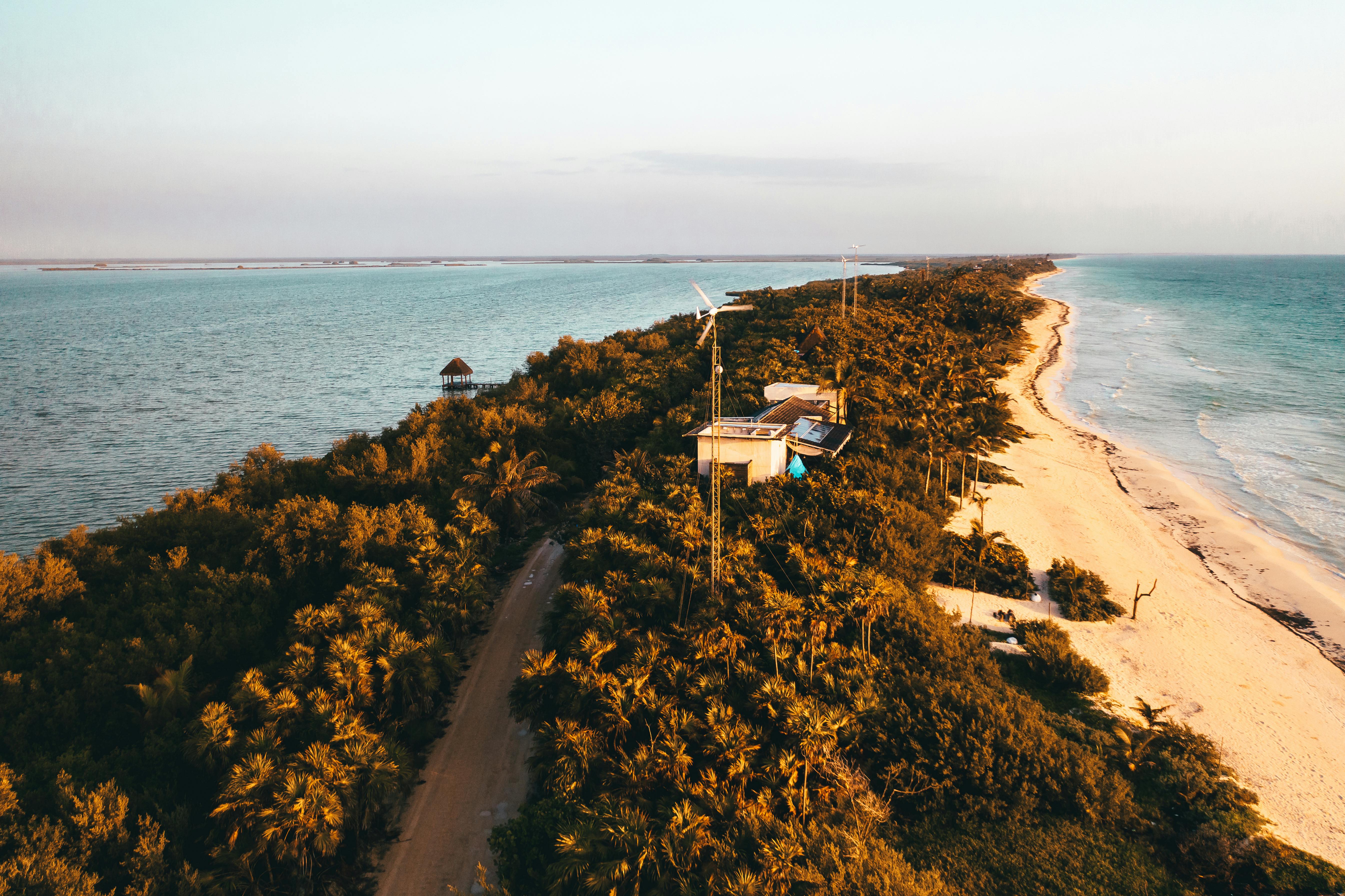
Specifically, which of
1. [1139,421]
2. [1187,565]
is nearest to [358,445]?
[1187,565]

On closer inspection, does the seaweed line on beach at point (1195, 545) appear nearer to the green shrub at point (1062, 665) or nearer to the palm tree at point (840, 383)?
the green shrub at point (1062, 665)

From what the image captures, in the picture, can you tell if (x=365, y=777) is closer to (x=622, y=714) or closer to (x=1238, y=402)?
(x=622, y=714)

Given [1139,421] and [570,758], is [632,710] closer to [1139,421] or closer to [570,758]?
[570,758]

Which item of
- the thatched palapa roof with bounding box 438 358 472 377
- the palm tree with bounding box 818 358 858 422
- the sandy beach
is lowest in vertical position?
the sandy beach

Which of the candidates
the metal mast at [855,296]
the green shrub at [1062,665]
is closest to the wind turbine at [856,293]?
the metal mast at [855,296]

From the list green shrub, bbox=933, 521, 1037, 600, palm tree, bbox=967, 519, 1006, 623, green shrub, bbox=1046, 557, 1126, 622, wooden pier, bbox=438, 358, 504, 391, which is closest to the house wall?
green shrub, bbox=933, 521, 1037, 600

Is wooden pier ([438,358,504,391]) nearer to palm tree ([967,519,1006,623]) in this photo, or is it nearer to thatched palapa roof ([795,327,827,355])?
thatched palapa roof ([795,327,827,355])
